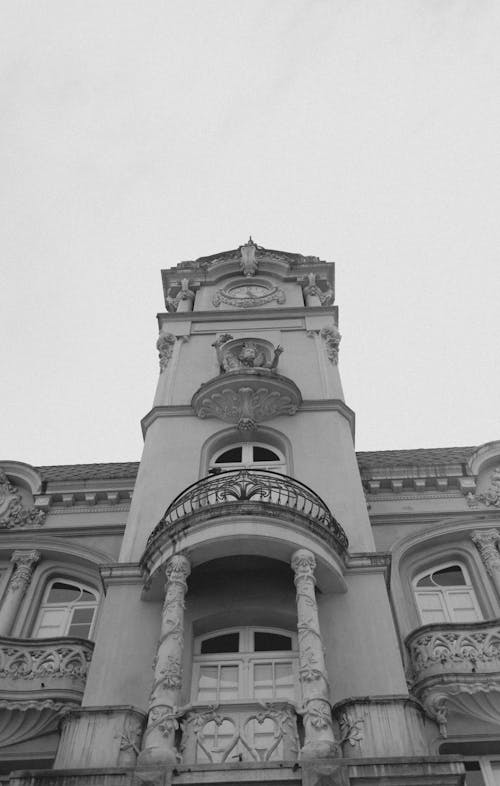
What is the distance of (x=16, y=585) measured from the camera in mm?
16688

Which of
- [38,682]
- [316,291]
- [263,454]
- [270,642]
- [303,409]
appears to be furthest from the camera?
[316,291]

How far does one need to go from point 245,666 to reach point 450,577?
5925mm

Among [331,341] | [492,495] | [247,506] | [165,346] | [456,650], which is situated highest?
[165,346]

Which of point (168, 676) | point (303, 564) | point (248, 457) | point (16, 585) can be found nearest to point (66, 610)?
point (16, 585)

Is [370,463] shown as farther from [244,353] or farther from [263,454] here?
[244,353]

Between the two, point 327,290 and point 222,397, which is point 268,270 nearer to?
point 327,290

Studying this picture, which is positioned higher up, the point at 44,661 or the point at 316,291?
the point at 316,291

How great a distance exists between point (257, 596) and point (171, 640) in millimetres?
2140

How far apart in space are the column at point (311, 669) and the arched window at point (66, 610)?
4.93 m

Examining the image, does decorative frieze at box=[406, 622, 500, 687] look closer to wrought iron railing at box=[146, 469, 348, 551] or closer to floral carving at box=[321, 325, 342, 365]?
wrought iron railing at box=[146, 469, 348, 551]

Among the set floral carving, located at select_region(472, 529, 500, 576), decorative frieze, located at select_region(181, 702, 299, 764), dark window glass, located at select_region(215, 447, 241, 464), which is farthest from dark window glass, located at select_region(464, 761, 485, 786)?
dark window glass, located at select_region(215, 447, 241, 464)

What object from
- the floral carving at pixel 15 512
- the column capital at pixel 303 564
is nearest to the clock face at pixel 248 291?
the floral carving at pixel 15 512

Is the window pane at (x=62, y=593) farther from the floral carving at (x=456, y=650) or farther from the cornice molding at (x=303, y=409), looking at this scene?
the floral carving at (x=456, y=650)

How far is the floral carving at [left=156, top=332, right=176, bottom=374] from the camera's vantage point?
22.1 meters
